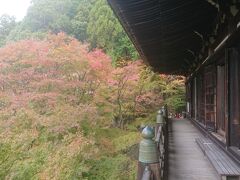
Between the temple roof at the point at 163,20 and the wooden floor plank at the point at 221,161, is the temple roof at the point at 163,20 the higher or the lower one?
the higher one

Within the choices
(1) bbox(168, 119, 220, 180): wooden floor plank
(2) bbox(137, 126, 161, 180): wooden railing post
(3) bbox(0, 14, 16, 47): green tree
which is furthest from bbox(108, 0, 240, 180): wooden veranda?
(3) bbox(0, 14, 16, 47): green tree

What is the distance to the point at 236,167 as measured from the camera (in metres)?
4.26

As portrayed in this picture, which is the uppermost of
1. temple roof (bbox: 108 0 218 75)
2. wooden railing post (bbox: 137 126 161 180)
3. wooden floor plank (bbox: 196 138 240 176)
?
temple roof (bbox: 108 0 218 75)

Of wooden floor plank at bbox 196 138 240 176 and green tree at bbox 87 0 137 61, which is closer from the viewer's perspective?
wooden floor plank at bbox 196 138 240 176

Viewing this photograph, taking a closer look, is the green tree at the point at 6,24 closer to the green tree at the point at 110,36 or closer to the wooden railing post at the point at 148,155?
the green tree at the point at 110,36

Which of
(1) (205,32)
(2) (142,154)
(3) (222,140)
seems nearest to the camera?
(2) (142,154)

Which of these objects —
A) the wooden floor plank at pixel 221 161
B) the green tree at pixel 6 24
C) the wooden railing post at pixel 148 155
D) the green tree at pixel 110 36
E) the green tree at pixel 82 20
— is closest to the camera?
the wooden railing post at pixel 148 155

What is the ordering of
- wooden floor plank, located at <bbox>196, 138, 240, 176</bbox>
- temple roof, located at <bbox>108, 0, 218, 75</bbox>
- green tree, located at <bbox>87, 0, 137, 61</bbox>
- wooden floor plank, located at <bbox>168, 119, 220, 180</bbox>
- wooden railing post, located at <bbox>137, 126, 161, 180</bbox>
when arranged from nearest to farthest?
wooden railing post, located at <bbox>137, 126, 161, 180</bbox> → wooden floor plank, located at <bbox>196, 138, 240, 176</bbox> → temple roof, located at <bbox>108, 0, 218, 75</bbox> → wooden floor plank, located at <bbox>168, 119, 220, 180</bbox> → green tree, located at <bbox>87, 0, 137, 61</bbox>

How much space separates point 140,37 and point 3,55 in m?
6.78

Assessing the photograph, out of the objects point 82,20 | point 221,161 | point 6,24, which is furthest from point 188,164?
point 6,24

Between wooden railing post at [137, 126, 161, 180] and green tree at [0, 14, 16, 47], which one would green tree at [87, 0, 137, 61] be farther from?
wooden railing post at [137, 126, 161, 180]

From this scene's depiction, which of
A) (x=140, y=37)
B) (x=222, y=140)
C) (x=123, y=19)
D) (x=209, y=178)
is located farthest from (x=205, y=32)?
(x=209, y=178)

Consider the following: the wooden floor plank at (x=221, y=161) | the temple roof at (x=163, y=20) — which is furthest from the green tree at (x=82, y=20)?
the wooden floor plank at (x=221, y=161)

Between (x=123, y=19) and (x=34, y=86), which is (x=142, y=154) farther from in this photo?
(x=34, y=86)
